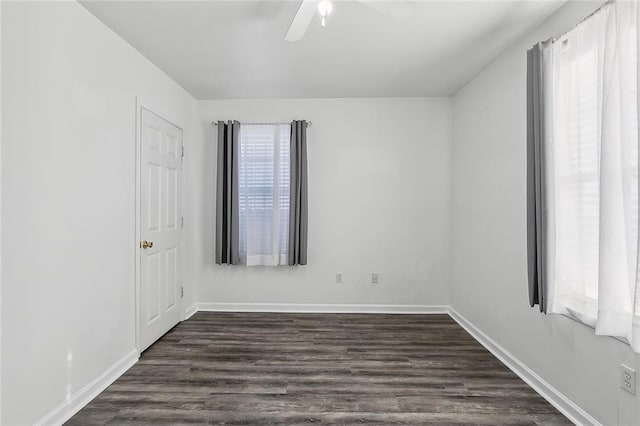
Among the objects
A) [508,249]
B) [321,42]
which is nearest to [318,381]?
[508,249]

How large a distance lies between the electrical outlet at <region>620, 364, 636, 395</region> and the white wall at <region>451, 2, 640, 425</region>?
32mm

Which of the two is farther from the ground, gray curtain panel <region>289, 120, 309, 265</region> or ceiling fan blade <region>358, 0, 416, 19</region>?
ceiling fan blade <region>358, 0, 416, 19</region>

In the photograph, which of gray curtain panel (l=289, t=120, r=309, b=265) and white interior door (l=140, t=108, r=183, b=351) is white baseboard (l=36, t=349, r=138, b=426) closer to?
white interior door (l=140, t=108, r=183, b=351)

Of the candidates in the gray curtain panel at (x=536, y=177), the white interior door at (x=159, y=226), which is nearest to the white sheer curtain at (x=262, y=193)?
the white interior door at (x=159, y=226)

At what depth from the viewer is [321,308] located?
4.20m

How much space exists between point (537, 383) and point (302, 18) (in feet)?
9.18

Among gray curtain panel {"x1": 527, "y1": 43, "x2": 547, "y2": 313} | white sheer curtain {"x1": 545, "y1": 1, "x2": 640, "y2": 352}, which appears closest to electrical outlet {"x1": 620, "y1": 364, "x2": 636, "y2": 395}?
white sheer curtain {"x1": 545, "y1": 1, "x2": 640, "y2": 352}

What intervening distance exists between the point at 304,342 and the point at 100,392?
160cm

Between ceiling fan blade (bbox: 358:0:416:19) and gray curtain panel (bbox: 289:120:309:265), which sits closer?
ceiling fan blade (bbox: 358:0:416:19)

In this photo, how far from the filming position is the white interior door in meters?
3.00

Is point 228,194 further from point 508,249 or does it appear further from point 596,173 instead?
point 596,173

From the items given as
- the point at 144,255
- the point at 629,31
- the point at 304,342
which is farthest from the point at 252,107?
the point at 629,31

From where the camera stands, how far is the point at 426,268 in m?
4.16

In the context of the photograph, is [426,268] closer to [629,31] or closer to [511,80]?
[511,80]
